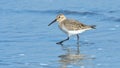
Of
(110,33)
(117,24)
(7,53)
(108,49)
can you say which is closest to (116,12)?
(117,24)

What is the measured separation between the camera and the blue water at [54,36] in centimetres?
941

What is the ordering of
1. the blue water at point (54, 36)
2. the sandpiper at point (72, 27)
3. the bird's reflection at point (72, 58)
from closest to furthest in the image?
the bird's reflection at point (72, 58) → the blue water at point (54, 36) → the sandpiper at point (72, 27)

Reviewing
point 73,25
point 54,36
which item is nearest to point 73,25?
point 73,25

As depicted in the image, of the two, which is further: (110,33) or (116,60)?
(110,33)

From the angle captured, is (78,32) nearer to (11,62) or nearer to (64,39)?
(64,39)

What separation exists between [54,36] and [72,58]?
6.11 ft

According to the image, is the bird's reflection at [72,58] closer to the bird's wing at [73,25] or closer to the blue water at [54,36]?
the blue water at [54,36]

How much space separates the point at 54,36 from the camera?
1143cm

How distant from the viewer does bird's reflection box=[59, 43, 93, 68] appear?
362 inches

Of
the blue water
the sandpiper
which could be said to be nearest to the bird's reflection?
the blue water

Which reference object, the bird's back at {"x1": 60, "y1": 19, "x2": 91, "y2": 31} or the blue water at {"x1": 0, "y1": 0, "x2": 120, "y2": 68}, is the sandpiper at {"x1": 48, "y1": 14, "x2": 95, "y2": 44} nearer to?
the bird's back at {"x1": 60, "y1": 19, "x2": 91, "y2": 31}

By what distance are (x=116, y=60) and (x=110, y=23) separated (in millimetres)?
3256

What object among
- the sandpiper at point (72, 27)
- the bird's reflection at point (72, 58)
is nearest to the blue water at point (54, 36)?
the bird's reflection at point (72, 58)

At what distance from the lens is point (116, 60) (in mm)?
9289
